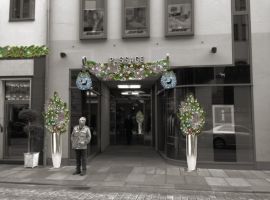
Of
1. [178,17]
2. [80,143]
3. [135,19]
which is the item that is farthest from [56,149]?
[178,17]

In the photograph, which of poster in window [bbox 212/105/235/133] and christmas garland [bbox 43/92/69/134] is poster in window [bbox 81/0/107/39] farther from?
poster in window [bbox 212/105/235/133]

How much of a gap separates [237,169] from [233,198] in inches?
158

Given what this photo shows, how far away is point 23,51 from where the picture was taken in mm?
13734

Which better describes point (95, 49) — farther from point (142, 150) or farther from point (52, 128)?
point (142, 150)

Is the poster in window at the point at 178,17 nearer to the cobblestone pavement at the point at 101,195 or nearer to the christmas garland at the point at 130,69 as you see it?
the christmas garland at the point at 130,69

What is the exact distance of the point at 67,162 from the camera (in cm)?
1327

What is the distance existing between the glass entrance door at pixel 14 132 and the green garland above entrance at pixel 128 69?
10.9ft

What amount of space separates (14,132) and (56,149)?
91.9 inches

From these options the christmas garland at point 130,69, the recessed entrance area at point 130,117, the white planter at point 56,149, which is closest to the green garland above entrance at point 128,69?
the christmas garland at point 130,69

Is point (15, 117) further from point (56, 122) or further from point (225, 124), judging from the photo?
point (225, 124)

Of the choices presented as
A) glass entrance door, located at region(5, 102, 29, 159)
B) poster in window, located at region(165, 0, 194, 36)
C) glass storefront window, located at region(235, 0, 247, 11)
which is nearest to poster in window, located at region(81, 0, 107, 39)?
poster in window, located at region(165, 0, 194, 36)

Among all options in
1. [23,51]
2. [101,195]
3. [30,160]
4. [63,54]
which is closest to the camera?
[101,195]

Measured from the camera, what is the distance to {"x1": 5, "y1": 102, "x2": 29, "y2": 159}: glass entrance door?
13914 mm

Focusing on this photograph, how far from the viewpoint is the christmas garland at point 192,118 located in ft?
40.2
